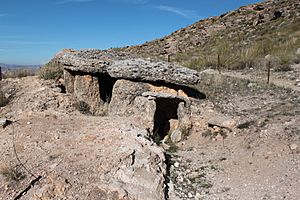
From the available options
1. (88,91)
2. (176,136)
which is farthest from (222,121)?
(88,91)

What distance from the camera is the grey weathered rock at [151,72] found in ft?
29.4

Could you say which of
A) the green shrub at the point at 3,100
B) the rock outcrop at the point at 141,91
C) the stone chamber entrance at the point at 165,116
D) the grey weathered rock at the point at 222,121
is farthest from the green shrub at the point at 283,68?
the green shrub at the point at 3,100

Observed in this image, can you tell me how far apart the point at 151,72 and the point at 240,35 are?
1655 cm

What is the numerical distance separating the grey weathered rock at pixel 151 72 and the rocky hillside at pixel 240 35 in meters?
8.02

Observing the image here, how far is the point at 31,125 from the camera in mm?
7035

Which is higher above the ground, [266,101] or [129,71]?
[129,71]

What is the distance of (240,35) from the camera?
930 inches

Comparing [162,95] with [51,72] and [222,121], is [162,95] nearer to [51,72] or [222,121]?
[222,121]

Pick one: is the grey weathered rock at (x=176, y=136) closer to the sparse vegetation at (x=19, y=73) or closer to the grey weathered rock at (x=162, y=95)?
the grey weathered rock at (x=162, y=95)

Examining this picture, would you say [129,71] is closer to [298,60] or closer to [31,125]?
[31,125]

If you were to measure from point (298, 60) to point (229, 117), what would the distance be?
7307mm

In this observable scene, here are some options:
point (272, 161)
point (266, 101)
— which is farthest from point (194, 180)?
point (266, 101)

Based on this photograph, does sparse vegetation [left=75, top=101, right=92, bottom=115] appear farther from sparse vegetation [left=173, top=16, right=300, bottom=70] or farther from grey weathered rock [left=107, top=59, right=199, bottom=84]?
sparse vegetation [left=173, top=16, right=300, bottom=70]

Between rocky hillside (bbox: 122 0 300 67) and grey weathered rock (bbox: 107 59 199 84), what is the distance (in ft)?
26.3
